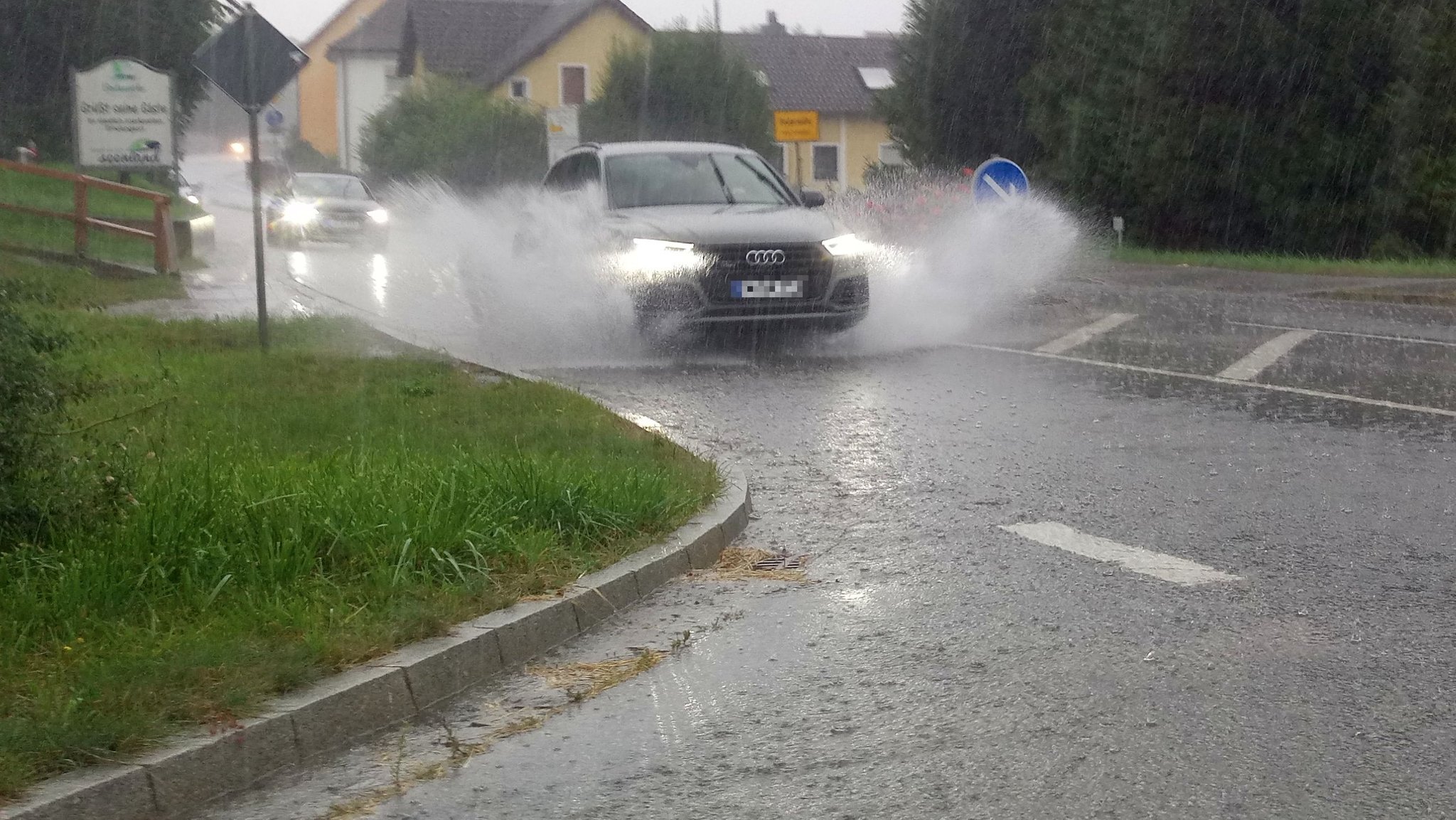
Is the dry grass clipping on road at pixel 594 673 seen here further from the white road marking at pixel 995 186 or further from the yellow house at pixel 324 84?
the yellow house at pixel 324 84

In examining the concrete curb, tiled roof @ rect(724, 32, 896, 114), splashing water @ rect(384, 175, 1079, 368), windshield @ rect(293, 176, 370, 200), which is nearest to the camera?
the concrete curb

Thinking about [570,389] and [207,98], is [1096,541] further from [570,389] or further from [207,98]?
[207,98]

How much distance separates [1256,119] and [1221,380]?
17.3 meters

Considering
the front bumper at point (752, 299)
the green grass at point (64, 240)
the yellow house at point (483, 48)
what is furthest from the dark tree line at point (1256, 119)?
the yellow house at point (483, 48)

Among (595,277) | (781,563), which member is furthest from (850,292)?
(781,563)

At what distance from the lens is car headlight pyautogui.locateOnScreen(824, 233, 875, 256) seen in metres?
13.0

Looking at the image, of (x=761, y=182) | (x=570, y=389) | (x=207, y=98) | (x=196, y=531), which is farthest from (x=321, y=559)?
(x=207, y=98)

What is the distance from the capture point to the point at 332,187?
31266mm

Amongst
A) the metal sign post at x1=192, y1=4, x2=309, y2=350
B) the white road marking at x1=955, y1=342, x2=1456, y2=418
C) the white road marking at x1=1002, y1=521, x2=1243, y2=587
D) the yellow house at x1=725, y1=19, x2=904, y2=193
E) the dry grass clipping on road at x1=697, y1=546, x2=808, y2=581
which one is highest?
the yellow house at x1=725, y1=19, x2=904, y2=193

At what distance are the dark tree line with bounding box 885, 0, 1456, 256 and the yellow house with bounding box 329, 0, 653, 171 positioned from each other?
104ft

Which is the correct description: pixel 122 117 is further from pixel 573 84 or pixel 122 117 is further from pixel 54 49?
pixel 573 84

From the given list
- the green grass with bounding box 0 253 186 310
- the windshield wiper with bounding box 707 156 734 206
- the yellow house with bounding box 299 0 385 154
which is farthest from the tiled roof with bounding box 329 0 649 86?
the windshield wiper with bounding box 707 156 734 206

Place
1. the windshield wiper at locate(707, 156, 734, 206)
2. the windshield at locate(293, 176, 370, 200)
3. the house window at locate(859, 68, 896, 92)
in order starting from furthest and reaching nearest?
the house window at locate(859, 68, 896, 92) < the windshield at locate(293, 176, 370, 200) < the windshield wiper at locate(707, 156, 734, 206)

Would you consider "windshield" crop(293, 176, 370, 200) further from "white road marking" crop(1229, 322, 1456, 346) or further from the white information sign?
"white road marking" crop(1229, 322, 1456, 346)
